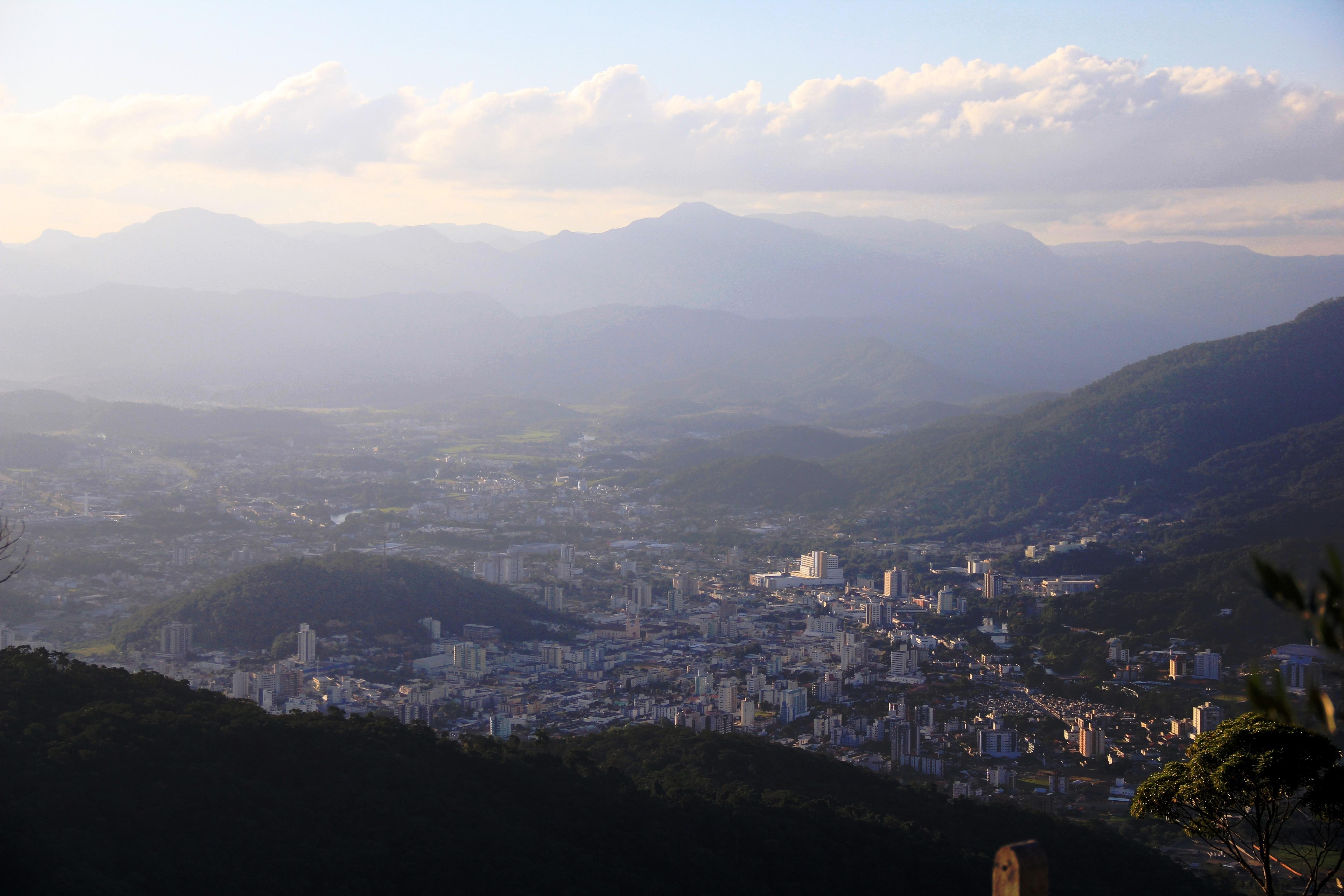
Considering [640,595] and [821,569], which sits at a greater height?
[821,569]

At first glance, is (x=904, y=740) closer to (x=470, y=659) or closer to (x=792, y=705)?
(x=792, y=705)

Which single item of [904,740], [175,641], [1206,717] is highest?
[175,641]

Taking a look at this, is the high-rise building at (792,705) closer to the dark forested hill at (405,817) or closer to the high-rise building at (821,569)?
the dark forested hill at (405,817)

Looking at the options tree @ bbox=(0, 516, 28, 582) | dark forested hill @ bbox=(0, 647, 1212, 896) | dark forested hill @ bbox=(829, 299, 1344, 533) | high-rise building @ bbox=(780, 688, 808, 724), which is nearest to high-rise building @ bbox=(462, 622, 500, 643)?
high-rise building @ bbox=(780, 688, 808, 724)

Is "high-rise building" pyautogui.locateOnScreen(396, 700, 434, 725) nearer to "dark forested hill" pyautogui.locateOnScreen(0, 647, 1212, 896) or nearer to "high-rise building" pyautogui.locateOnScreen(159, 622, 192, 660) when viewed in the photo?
"dark forested hill" pyautogui.locateOnScreen(0, 647, 1212, 896)

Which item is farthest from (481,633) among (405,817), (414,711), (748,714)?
(405,817)

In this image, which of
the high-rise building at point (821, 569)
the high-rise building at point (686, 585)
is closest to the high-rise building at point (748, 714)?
the high-rise building at point (686, 585)
